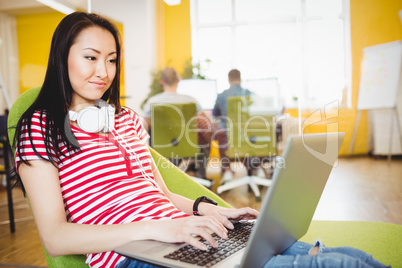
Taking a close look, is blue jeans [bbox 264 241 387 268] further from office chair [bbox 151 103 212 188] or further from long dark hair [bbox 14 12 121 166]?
office chair [bbox 151 103 212 188]

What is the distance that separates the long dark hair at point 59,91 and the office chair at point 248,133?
2586 millimetres

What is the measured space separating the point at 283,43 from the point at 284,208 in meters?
5.89

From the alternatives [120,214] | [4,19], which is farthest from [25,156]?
[4,19]

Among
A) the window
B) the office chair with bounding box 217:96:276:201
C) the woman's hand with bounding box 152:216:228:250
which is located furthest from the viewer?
the window

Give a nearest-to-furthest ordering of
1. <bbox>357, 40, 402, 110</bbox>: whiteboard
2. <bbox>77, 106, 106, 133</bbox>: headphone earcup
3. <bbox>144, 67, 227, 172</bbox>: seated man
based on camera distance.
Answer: <bbox>77, 106, 106, 133</bbox>: headphone earcup, <bbox>144, 67, 227, 172</bbox>: seated man, <bbox>357, 40, 402, 110</bbox>: whiteboard

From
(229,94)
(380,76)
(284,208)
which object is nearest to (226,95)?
(229,94)

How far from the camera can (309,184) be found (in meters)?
0.68

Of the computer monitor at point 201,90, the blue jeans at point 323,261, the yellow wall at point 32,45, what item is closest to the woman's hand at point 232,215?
the blue jeans at point 323,261

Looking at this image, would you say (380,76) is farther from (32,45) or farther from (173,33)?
(32,45)

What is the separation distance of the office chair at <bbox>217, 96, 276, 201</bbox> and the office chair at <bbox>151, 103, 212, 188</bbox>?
36cm

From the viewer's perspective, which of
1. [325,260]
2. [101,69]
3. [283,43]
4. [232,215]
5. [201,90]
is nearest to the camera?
[325,260]

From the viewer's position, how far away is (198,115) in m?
3.69

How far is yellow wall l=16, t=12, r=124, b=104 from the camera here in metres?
5.08

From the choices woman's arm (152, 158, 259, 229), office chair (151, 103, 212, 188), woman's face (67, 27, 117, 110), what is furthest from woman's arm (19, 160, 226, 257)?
office chair (151, 103, 212, 188)
